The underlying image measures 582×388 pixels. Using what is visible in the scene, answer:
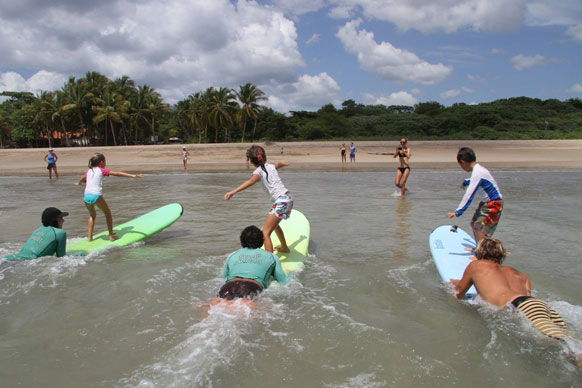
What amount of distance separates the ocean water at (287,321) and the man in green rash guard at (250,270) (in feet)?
0.56

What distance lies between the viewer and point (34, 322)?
13.3 ft

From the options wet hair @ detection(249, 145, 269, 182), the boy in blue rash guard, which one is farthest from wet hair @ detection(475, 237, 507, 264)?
wet hair @ detection(249, 145, 269, 182)

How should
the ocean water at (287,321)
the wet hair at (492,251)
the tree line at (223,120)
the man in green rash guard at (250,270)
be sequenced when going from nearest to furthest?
the ocean water at (287,321), the wet hair at (492,251), the man in green rash guard at (250,270), the tree line at (223,120)

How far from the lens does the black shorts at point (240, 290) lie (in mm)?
4047

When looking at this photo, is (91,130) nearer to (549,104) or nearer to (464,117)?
(464,117)

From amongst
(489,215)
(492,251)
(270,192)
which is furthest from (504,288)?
(270,192)

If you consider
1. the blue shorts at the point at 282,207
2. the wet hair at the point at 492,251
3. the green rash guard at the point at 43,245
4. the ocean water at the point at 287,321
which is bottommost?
the ocean water at the point at 287,321

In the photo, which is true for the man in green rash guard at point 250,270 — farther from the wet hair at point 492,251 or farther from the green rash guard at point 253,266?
the wet hair at point 492,251

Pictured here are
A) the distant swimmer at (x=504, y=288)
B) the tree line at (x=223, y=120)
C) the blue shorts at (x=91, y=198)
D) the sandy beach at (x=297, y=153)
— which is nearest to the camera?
the distant swimmer at (x=504, y=288)

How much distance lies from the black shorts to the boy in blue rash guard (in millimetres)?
2779

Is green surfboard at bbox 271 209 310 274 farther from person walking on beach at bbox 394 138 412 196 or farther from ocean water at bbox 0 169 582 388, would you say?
person walking on beach at bbox 394 138 412 196


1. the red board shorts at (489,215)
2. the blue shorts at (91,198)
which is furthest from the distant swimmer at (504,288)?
the blue shorts at (91,198)

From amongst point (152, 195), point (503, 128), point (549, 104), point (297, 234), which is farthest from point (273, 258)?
point (549, 104)

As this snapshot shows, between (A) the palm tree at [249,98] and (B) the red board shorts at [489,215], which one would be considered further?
(A) the palm tree at [249,98]
